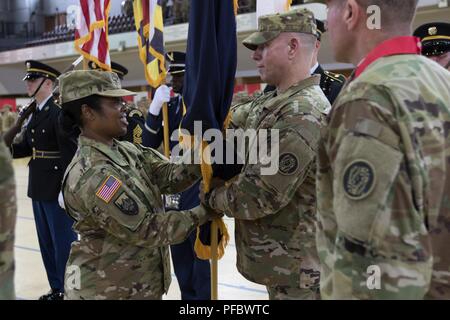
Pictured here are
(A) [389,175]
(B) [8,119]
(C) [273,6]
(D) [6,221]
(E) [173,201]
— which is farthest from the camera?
(B) [8,119]

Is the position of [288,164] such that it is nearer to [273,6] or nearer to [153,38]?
[273,6]

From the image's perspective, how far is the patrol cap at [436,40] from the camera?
9.78ft

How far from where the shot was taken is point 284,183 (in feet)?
6.23

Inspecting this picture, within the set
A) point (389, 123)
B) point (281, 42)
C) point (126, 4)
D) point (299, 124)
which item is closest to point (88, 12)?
point (281, 42)

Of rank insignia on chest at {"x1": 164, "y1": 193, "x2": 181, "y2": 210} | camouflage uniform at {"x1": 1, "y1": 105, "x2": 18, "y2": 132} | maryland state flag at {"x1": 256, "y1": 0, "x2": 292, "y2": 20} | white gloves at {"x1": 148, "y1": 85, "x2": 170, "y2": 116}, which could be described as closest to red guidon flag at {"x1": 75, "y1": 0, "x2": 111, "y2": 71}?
white gloves at {"x1": 148, "y1": 85, "x2": 170, "y2": 116}

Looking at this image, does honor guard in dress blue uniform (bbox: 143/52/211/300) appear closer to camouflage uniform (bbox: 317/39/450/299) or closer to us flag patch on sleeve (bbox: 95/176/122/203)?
us flag patch on sleeve (bbox: 95/176/122/203)

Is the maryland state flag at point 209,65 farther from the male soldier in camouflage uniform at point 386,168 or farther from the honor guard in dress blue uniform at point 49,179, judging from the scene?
the honor guard in dress blue uniform at point 49,179

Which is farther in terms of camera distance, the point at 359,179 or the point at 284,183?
the point at 284,183

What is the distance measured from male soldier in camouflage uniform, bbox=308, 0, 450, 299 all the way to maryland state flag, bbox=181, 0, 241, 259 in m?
0.87

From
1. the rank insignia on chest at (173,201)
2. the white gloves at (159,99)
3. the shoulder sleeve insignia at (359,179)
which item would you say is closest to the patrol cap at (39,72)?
the white gloves at (159,99)

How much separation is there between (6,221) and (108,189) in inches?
27.6

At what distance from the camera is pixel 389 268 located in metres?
0.99

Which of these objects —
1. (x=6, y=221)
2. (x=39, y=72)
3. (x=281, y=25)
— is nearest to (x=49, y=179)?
(x=39, y=72)

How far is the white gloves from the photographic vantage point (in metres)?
3.89
